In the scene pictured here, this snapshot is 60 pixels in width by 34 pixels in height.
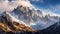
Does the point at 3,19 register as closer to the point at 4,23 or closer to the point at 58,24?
the point at 4,23

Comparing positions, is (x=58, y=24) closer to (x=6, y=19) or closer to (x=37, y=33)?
(x=37, y=33)

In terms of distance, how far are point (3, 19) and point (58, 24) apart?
32523 mm

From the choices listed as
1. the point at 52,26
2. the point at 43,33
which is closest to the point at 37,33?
the point at 43,33

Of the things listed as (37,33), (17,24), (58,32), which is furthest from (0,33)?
(17,24)

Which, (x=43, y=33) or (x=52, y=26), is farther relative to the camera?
(x=52, y=26)

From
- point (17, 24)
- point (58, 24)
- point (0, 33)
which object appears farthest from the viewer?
point (17, 24)

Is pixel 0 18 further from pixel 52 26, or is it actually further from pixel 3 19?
pixel 52 26

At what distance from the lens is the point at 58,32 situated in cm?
7425

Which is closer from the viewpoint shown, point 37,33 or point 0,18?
point 37,33

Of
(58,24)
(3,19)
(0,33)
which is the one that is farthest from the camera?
(3,19)

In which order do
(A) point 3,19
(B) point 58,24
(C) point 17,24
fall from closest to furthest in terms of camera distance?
1. (B) point 58,24
2. (A) point 3,19
3. (C) point 17,24

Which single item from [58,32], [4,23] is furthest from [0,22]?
[58,32]

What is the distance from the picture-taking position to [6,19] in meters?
103

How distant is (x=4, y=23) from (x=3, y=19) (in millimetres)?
3251
